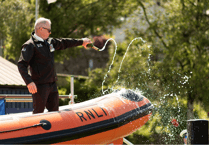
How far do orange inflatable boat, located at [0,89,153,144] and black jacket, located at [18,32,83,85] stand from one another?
491mm

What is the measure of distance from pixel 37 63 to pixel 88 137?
3.91 ft

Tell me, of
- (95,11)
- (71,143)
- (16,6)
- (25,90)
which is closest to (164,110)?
(25,90)

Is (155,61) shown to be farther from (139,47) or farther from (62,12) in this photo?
(62,12)

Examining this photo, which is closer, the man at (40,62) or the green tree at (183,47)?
the man at (40,62)

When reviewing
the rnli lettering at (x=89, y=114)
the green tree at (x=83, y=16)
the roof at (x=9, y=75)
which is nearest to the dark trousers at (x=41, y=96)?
the rnli lettering at (x=89, y=114)

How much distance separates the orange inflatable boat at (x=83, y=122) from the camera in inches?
159

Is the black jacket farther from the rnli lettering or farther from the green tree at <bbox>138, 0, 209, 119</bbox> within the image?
the green tree at <bbox>138, 0, 209, 119</bbox>

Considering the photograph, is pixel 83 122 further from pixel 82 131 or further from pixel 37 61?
pixel 37 61

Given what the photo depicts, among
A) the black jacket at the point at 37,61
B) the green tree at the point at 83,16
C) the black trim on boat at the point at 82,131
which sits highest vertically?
the green tree at the point at 83,16

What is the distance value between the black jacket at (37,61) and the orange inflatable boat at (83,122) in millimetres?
491

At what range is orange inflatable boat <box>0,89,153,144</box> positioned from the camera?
4.03 m

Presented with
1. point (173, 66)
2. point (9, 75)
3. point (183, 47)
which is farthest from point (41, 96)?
point (183, 47)

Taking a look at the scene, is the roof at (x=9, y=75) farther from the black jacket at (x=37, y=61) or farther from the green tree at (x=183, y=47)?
the green tree at (x=183, y=47)

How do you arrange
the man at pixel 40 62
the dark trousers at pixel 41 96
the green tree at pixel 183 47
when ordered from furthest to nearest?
the green tree at pixel 183 47, the dark trousers at pixel 41 96, the man at pixel 40 62
